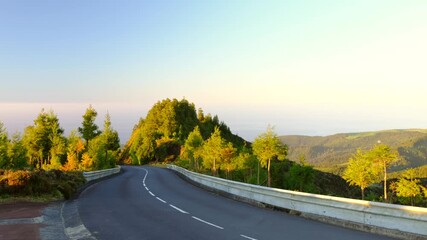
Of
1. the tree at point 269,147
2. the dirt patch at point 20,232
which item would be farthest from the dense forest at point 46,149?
the dirt patch at point 20,232

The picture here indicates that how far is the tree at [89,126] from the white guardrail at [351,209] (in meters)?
61.9

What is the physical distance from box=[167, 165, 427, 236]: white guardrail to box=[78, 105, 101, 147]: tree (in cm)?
6194

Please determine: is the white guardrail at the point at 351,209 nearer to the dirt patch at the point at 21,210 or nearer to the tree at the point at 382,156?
the dirt patch at the point at 21,210

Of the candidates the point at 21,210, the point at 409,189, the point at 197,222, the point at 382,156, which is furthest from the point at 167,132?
the point at 197,222

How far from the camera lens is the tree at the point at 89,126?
2926 inches

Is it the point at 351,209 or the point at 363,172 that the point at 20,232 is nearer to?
the point at 351,209

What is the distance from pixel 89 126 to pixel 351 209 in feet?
228

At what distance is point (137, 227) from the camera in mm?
12414

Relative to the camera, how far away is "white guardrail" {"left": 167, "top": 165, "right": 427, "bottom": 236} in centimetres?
983

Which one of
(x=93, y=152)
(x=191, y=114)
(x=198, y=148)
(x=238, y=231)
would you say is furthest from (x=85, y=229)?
(x=191, y=114)

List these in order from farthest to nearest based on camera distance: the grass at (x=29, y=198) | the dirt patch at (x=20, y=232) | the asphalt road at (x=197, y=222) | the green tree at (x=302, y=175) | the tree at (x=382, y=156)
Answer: the green tree at (x=302, y=175) → the tree at (x=382, y=156) → the grass at (x=29, y=198) → the asphalt road at (x=197, y=222) → the dirt patch at (x=20, y=232)

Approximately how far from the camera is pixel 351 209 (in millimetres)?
11883

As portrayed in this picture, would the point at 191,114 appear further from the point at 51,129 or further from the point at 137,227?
the point at 137,227

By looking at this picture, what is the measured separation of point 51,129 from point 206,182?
48.0 meters
